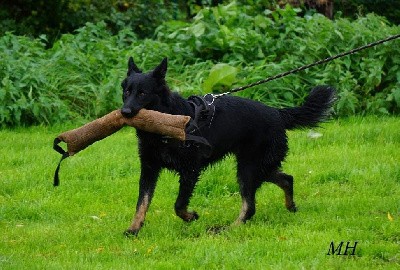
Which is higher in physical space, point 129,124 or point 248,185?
point 129,124

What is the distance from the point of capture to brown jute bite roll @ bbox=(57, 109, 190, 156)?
6.77 meters

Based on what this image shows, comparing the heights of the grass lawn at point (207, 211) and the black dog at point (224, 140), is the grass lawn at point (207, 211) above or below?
below

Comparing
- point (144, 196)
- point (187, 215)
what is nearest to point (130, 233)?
point (144, 196)

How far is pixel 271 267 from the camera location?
5.91m

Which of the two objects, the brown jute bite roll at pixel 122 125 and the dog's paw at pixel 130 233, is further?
the dog's paw at pixel 130 233

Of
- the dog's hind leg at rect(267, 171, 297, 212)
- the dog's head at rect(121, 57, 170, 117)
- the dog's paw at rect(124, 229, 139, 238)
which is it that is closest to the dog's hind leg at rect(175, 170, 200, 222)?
the dog's paw at rect(124, 229, 139, 238)

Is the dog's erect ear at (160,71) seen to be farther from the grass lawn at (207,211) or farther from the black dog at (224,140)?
the grass lawn at (207,211)

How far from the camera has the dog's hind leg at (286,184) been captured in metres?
7.86

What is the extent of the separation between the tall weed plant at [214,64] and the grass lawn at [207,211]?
0.80 m

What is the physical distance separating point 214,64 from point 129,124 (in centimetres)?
617

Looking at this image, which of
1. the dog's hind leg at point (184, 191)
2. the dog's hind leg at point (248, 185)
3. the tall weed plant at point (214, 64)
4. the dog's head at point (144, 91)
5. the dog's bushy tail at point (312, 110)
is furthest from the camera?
the tall weed plant at point (214, 64)

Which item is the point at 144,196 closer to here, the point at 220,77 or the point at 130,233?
the point at 130,233

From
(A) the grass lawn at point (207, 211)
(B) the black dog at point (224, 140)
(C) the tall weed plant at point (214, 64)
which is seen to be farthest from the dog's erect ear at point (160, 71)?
(C) the tall weed plant at point (214, 64)

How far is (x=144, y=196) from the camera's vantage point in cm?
730
